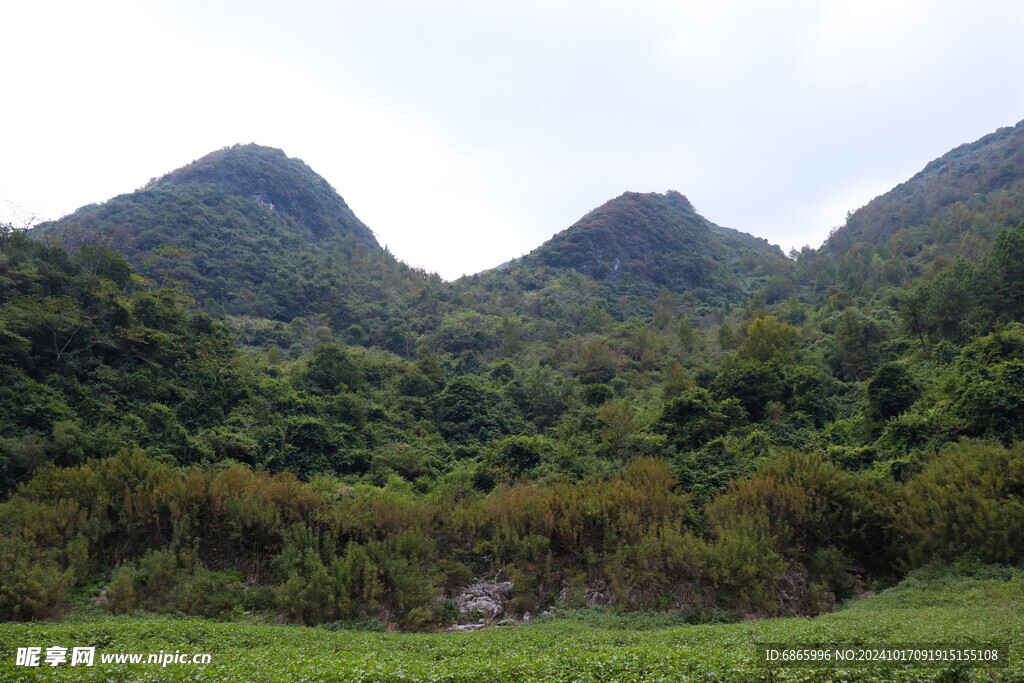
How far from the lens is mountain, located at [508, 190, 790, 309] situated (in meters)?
64.3

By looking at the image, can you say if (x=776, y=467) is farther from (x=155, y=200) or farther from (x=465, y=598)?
(x=155, y=200)

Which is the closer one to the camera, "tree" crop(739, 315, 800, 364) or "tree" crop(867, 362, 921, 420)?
"tree" crop(867, 362, 921, 420)

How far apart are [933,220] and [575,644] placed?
58.2m

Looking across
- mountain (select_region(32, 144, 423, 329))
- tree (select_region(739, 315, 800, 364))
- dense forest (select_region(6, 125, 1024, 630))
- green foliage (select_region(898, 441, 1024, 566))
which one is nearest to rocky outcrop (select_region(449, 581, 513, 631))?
dense forest (select_region(6, 125, 1024, 630))

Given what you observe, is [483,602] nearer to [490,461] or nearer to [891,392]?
[490,461]

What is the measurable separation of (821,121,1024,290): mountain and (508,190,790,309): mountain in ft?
32.7

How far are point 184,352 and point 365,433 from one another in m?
7.63

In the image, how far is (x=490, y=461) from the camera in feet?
59.8

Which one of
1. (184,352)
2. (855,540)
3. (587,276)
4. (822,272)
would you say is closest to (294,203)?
(587,276)

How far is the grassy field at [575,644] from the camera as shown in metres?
5.63

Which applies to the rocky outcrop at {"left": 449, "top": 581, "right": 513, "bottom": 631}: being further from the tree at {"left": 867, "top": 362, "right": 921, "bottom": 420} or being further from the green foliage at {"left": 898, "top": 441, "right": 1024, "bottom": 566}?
the tree at {"left": 867, "top": 362, "right": 921, "bottom": 420}

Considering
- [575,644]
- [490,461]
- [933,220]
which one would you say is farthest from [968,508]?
[933,220]

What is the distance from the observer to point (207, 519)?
1266 cm

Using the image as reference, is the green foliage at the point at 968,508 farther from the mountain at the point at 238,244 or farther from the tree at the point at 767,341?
the mountain at the point at 238,244
